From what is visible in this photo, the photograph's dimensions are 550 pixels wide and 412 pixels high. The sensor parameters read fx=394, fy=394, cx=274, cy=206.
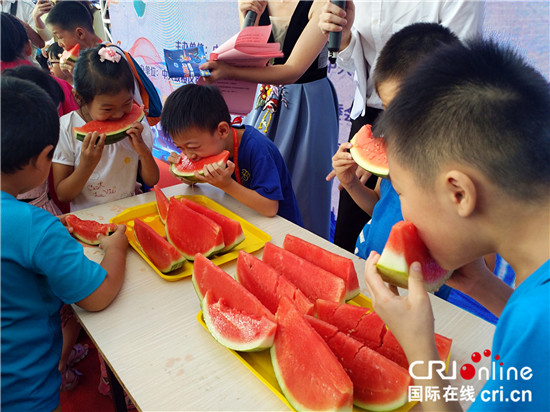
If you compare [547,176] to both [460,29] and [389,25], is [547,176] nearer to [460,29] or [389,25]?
[460,29]

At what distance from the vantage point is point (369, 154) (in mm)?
1800

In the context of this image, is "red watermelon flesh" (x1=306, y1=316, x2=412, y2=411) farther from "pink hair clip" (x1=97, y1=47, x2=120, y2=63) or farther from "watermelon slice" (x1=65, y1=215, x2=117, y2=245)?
"pink hair clip" (x1=97, y1=47, x2=120, y2=63)

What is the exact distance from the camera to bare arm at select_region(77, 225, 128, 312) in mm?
1302

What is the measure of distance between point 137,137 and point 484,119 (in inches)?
72.9

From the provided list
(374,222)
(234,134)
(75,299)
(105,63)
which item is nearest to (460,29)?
(374,222)

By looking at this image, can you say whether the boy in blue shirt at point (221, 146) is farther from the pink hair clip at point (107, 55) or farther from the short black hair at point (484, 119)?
the short black hair at point (484, 119)

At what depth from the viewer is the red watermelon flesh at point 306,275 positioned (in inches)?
50.8

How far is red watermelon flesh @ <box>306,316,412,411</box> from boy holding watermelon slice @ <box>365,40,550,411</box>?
0.06m

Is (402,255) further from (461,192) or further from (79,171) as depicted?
(79,171)

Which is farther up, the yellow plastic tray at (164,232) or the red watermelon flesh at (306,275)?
the red watermelon flesh at (306,275)

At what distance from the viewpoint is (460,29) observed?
203cm

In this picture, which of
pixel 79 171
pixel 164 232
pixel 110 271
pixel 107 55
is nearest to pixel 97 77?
pixel 107 55

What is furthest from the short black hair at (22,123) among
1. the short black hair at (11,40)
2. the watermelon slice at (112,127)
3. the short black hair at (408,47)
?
the short black hair at (11,40)

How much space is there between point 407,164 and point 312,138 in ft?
6.58
